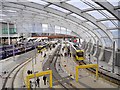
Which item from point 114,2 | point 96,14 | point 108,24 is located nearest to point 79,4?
point 96,14

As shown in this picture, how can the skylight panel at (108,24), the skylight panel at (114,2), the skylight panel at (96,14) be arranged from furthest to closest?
the skylight panel at (108,24), the skylight panel at (96,14), the skylight panel at (114,2)

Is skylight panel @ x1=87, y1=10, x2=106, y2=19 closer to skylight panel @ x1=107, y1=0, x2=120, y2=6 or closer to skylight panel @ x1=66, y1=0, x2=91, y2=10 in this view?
skylight panel @ x1=66, y1=0, x2=91, y2=10

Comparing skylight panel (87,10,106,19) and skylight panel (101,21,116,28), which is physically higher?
skylight panel (87,10,106,19)

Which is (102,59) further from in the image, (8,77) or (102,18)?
(8,77)

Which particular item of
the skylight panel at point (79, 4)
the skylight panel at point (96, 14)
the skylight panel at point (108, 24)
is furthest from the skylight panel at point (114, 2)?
the skylight panel at point (108, 24)

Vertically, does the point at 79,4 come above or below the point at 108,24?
above

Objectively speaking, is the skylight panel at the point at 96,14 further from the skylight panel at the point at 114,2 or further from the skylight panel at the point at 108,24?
the skylight panel at the point at 114,2

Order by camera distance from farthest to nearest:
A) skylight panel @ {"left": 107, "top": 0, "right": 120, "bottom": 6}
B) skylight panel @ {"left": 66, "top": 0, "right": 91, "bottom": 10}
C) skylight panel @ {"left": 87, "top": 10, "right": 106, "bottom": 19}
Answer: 1. skylight panel @ {"left": 87, "top": 10, "right": 106, "bottom": 19}
2. skylight panel @ {"left": 66, "top": 0, "right": 91, "bottom": 10}
3. skylight panel @ {"left": 107, "top": 0, "right": 120, "bottom": 6}

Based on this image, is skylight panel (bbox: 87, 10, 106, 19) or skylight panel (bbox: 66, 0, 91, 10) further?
skylight panel (bbox: 87, 10, 106, 19)

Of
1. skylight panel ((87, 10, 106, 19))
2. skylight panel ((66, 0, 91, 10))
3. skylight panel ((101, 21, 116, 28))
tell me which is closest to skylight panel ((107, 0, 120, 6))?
skylight panel ((66, 0, 91, 10))

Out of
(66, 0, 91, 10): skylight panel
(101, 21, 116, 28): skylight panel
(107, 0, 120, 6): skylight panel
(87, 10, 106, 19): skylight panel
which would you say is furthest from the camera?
(101, 21, 116, 28): skylight panel

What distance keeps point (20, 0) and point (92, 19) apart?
1392 centimetres

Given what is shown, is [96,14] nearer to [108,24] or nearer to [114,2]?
[108,24]

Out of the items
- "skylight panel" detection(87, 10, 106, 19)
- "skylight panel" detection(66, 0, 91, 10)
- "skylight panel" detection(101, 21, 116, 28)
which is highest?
"skylight panel" detection(66, 0, 91, 10)
